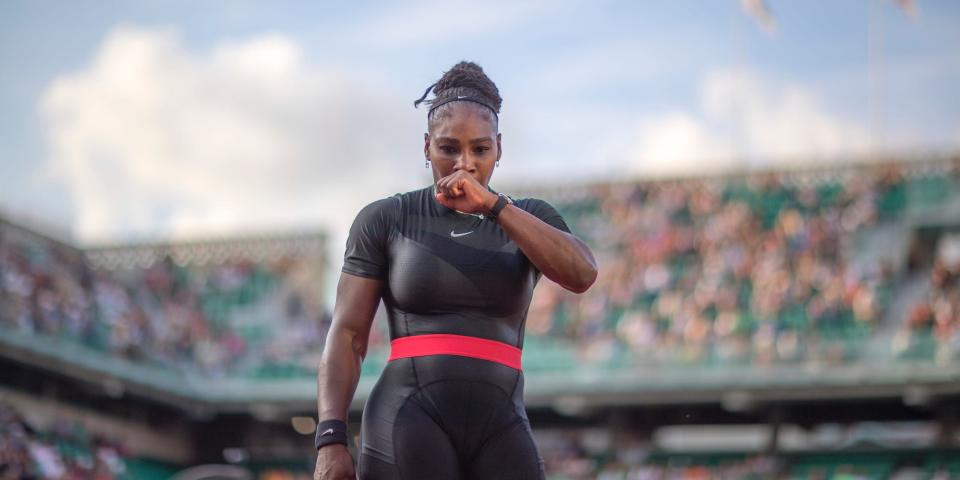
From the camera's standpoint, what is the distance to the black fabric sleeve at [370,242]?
406cm

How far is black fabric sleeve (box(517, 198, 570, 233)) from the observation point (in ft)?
13.7

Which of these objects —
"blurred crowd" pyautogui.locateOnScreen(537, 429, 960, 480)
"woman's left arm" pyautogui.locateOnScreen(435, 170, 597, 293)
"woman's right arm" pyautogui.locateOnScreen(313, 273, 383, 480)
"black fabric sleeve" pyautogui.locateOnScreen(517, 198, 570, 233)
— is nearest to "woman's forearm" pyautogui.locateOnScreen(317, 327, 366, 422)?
"woman's right arm" pyautogui.locateOnScreen(313, 273, 383, 480)

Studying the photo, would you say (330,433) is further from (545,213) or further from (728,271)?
(728,271)

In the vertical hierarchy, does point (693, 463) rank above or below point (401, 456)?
below

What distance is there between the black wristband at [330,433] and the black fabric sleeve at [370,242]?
47 centimetres

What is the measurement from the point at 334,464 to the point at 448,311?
1.79 ft

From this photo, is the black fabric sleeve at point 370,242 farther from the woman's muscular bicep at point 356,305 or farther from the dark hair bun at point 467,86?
the dark hair bun at point 467,86

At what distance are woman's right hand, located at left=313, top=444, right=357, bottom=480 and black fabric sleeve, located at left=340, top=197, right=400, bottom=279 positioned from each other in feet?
1.79

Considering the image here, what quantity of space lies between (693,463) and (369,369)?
19.1 feet

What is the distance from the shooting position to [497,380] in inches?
153

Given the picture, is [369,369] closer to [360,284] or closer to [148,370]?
[148,370]

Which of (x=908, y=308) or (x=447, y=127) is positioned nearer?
(x=447, y=127)

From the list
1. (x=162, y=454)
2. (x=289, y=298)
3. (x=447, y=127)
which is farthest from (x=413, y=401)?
(x=289, y=298)

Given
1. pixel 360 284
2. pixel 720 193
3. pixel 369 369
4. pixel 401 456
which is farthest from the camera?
pixel 720 193
